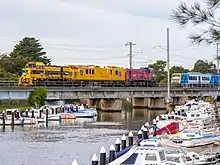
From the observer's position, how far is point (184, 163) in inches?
1025

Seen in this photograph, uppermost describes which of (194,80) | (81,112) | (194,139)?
(194,80)

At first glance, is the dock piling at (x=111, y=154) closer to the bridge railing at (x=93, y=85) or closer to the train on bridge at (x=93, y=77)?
the bridge railing at (x=93, y=85)

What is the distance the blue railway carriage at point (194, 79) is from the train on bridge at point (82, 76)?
6757mm

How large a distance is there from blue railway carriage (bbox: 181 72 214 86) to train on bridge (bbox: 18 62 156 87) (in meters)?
6.76

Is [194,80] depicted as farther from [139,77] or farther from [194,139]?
[194,139]

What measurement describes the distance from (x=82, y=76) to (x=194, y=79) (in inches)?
1149

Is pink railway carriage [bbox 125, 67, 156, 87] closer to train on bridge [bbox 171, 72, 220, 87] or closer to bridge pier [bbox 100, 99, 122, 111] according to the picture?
train on bridge [bbox 171, 72, 220, 87]

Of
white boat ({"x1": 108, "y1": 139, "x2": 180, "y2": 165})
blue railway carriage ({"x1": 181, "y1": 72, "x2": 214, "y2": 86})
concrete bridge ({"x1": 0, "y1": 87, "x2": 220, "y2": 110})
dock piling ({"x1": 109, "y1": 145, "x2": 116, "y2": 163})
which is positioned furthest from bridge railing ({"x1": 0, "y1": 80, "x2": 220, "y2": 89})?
dock piling ({"x1": 109, "y1": 145, "x2": 116, "y2": 163})

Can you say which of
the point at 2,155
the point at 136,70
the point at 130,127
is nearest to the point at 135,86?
the point at 136,70

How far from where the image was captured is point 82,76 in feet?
309

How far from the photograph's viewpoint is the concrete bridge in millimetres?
78200

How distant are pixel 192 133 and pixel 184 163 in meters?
14.6

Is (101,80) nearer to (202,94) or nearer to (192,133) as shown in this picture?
(202,94)

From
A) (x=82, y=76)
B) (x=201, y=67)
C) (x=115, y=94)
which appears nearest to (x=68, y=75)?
(x=82, y=76)
